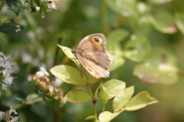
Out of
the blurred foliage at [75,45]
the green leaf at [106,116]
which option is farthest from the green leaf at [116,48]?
the green leaf at [106,116]

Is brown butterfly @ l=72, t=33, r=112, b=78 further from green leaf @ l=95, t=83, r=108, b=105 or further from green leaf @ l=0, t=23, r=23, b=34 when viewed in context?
green leaf @ l=0, t=23, r=23, b=34

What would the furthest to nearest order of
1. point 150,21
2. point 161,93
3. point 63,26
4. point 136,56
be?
point 161,93 < point 63,26 < point 150,21 < point 136,56

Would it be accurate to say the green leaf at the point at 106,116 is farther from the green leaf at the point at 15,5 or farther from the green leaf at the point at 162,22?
the green leaf at the point at 162,22

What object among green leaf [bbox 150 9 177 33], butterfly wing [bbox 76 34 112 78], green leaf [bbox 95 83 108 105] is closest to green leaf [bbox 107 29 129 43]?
green leaf [bbox 150 9 177 33]

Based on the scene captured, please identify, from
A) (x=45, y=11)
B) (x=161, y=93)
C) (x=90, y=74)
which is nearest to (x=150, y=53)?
(x=90, y=74)

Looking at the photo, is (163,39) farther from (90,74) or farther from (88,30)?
(90,74)

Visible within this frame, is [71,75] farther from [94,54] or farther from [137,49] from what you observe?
[137,49]
